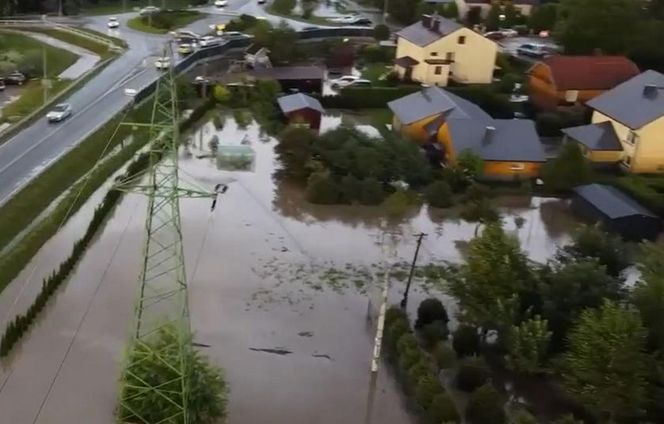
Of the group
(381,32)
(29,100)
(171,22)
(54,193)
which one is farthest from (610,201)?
(171,22)

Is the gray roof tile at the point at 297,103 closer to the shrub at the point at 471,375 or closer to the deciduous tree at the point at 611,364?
the shrub at the point at 471,375

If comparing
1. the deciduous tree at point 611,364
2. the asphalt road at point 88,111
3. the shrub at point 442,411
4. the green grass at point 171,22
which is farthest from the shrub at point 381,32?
the shrub at point 442,411

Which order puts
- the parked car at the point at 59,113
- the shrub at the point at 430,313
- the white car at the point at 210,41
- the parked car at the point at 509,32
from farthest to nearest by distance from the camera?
1. the parked car at the point at 509,32
2. the white car at the point at 210,41
3. the parked car at the point at 59,113
4. the shrub at the point at 430,313

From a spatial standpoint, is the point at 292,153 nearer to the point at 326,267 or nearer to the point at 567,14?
the point at 326,267

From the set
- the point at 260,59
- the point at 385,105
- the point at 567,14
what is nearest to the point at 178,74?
the point at 260,59

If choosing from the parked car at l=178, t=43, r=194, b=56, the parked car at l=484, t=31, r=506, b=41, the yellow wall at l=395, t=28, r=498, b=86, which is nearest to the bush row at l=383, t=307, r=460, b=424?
the yellow wall at l=395, t=28, r=498, b=86

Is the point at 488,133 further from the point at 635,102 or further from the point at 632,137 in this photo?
the point at 635,102

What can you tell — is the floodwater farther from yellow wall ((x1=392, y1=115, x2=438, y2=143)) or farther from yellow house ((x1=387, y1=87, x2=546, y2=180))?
yellow wall ((x1=392, y1=115, x2=438, y2=143))
